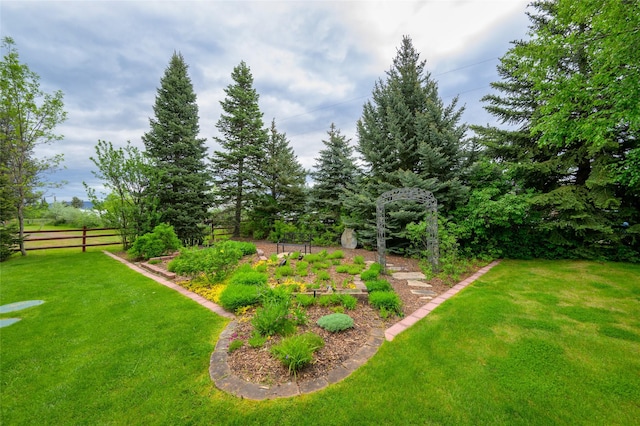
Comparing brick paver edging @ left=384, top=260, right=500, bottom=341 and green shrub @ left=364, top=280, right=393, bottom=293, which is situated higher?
green shrub @ left=364, top=280, right=393, bottom=293

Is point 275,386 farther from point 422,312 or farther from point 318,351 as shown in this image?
point 422,312

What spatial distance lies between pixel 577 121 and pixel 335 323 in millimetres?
5708

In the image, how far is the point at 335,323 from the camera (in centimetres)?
284

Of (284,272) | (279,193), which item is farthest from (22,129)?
(284,272)

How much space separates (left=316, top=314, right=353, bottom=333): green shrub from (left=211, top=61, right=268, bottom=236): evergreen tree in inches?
352

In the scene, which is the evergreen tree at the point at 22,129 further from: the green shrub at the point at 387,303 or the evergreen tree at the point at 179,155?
the green shrub at the point at 387,303

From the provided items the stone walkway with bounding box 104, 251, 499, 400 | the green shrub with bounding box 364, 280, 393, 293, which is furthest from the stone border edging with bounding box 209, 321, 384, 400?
the green shrub with bounding box 364, 280, 393, 293

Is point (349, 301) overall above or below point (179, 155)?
below

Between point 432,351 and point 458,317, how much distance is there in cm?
105

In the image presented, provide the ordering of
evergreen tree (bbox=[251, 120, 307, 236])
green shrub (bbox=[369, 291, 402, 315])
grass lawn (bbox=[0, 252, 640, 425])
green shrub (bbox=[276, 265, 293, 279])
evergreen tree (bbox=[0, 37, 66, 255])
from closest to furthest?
grass lawn (bbox=[0, 252, 640, 425]), green shrub (bbox=[369, 291, 402, 315]), green shrub (bbox=[276, 265, 293, 279]), evergreen tree (bbox=[0, 37, 66, 255]), evergreen tree (bbox=[251, 120, 307, 236])

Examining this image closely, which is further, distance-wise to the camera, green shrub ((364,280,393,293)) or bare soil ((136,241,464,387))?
green shrub ((364,280,393,293))

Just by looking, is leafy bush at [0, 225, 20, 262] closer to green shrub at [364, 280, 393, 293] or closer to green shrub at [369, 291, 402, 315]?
green shrub at [364, 280, 393, 293]

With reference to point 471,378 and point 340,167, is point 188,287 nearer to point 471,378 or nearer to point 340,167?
point 471,378

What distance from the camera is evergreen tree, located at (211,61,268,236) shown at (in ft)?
35.5
